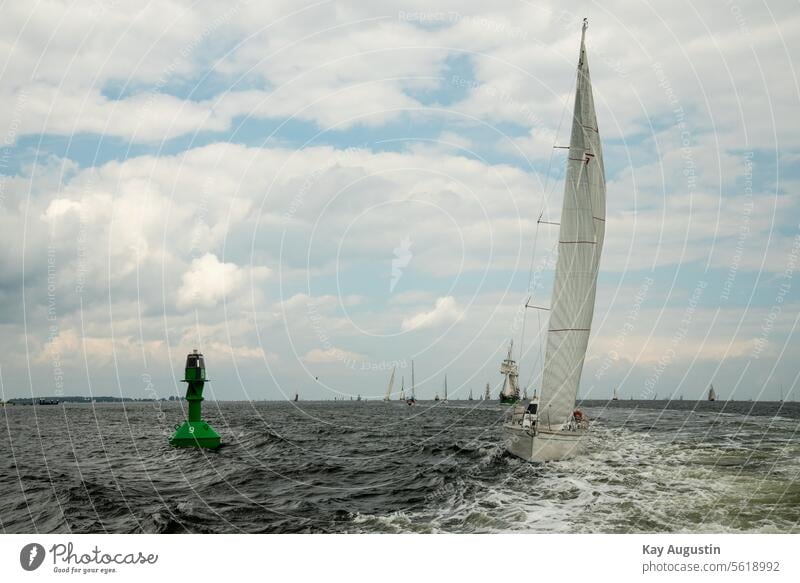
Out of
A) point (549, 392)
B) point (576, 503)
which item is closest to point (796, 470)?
point (549, 392)

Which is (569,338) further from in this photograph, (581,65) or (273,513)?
(273,513)

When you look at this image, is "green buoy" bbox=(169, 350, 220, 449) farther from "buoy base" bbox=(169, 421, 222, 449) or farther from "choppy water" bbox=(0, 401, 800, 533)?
"choppy water" bbox=(0, 401, 800, 533)

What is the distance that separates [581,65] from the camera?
41.8m

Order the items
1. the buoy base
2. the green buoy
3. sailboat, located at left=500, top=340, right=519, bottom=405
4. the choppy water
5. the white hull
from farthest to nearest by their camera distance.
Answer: sailboat, located at left=500, top=340, right=519, bottom=405, the buoy base, the green buoy, the white hull, the choppy water

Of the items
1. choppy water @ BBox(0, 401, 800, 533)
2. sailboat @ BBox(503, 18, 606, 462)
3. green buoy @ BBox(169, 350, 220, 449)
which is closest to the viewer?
choppy water @ BBox(0, 401, 800, 533)

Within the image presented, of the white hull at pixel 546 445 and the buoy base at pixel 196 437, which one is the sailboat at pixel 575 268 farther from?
the buoy base at pixel 196 437

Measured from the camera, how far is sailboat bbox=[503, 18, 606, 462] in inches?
1665

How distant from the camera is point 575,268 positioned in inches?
1682

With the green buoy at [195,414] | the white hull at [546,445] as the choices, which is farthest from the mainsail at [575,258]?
the green buoy at [195,414]

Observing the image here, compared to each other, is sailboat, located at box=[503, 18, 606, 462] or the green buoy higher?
sailboat, located at box=[503, 18, 606, 462]

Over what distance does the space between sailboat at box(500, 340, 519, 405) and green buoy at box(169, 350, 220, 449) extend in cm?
12944

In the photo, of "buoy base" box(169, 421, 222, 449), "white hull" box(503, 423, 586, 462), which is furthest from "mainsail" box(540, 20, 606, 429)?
"buoy base" box(169, 421, 222, 449)

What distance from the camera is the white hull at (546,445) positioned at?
39.8 m
